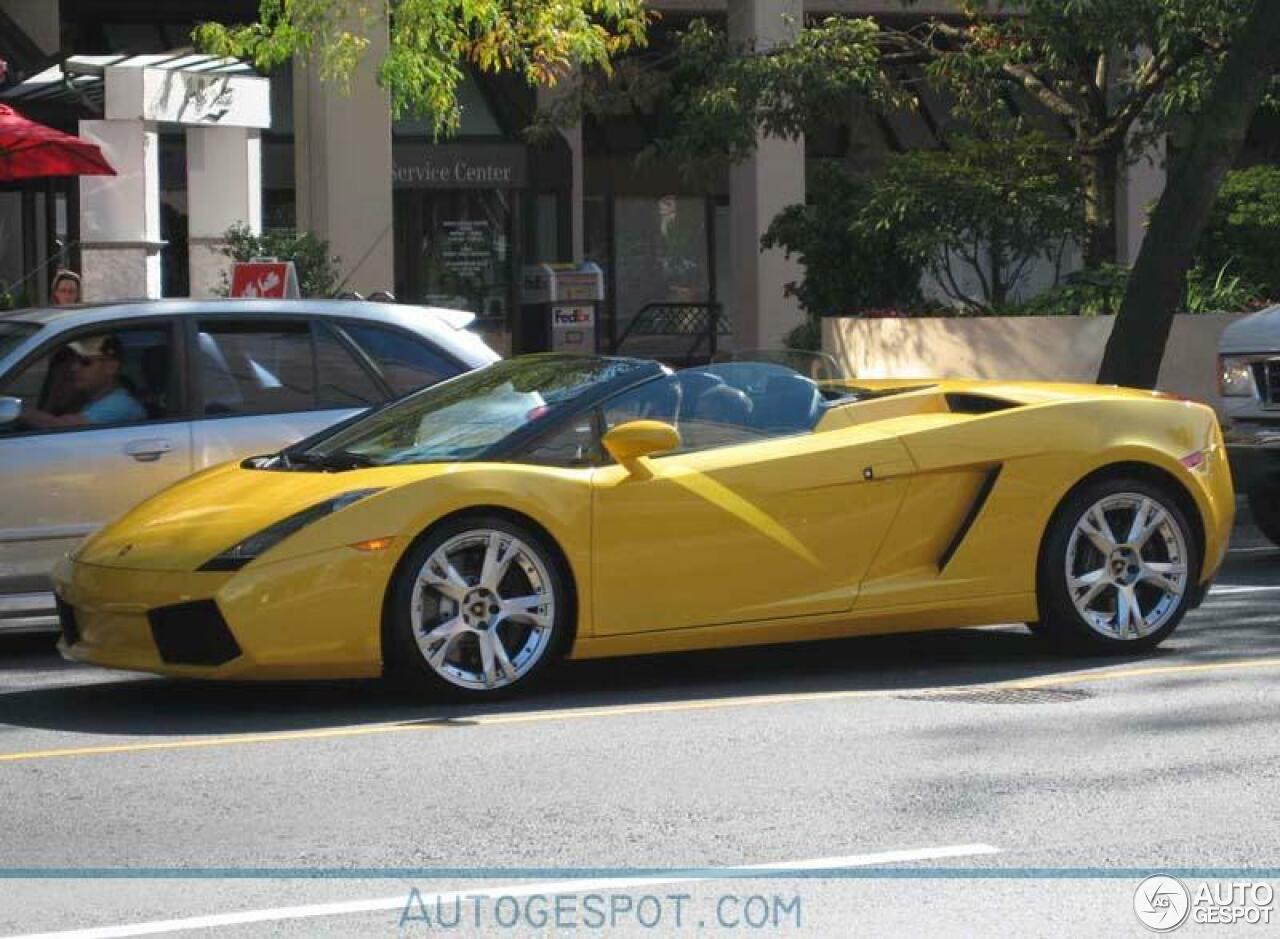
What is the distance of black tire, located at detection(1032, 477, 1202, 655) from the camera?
9336 mm

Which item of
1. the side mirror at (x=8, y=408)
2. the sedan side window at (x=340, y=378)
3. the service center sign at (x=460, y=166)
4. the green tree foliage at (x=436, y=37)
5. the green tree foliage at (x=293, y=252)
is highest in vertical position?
the green tree foliage at (x=436, y=37)

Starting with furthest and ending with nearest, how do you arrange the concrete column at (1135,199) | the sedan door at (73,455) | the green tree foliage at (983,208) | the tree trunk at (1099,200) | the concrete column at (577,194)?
the concrete column at (577,194), the concrete column at (1135,199), the tree trunk at (1099,200), the green tree foliage at (983,208), the sedan door at (73,455)

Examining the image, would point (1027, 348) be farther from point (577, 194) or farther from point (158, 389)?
point (577, 194)

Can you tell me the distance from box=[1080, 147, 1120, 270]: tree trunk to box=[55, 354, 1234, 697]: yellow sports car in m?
12.1

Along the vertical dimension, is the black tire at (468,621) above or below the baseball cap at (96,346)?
below

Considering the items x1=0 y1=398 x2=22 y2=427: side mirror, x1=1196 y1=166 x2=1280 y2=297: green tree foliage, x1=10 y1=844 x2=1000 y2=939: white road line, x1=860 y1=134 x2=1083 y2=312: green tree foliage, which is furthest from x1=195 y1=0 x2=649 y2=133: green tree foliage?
x1=10 y1=844 x2=1000 y2=939: white road line

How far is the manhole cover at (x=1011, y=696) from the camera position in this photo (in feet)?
28.3

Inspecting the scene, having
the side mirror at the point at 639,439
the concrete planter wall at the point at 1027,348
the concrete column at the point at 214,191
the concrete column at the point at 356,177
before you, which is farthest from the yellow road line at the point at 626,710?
A: the concrete column at the point at 356,177

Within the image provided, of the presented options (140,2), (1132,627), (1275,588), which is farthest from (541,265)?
(1132,627)

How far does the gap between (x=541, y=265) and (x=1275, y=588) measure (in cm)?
1608

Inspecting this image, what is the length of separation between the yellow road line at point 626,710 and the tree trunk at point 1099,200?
12.5m

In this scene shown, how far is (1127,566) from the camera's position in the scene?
9469 millimetres

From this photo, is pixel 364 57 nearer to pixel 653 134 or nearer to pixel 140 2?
pixel 140 2

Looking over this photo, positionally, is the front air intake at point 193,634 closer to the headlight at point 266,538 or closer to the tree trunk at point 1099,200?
the headlight at point 266,538
